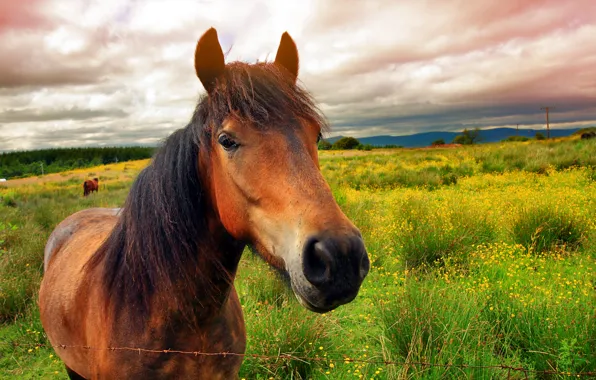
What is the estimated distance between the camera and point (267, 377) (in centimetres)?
332

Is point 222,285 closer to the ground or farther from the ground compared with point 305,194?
closer to the ground

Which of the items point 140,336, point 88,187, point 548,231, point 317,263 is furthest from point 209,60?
point 88,187

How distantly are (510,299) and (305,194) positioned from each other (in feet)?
11.4

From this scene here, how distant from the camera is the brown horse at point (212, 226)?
148 centimetres

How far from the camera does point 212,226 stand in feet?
6.33

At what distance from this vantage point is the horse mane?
1.82 m

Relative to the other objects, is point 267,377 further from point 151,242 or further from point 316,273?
point 316,273

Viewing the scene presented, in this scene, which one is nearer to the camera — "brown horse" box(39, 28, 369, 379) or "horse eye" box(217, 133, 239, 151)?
"brown horse" box(39, 28, 369, 379)

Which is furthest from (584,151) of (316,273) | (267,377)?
(316,273)

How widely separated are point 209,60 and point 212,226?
2.97 feet

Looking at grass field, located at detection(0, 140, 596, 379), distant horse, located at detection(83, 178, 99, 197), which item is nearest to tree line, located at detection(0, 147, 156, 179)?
distant horse, located at detection(83, 178, 99, 197)

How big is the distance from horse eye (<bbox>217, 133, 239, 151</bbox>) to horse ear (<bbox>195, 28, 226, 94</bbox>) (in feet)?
1.19

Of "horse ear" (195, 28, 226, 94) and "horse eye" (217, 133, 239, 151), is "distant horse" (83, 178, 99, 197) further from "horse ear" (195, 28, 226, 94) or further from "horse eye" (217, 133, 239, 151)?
"horse eye" (217, 133, 239, 151)

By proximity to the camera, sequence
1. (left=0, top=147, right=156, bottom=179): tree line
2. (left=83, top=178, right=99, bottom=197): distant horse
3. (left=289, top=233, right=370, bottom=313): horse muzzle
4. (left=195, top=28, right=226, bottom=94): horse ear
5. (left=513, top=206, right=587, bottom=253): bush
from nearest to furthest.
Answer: (left=289, top=233, right=370, bottom=313): horse muzzle
(left=195, top=28, right=226, bottom=94): horse ear
(left=513, top=206, right=587, bottom=253): bush
(left=83, top=178, right=99, bottom=197): distant horse
(left=0, top=147, right=156, bottom=179): tree line
